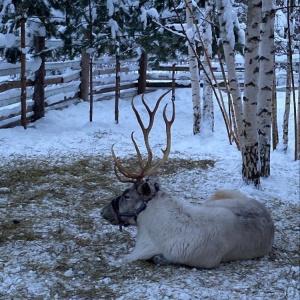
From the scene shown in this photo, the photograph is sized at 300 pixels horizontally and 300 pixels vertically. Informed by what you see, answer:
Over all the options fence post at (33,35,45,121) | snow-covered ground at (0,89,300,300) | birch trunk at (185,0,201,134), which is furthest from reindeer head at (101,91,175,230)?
fence post at (33,35,45,121)

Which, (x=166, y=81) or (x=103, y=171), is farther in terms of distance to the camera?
(x=166, y=81)

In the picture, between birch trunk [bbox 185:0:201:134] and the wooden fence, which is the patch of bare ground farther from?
the wooden fence

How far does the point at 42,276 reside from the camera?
394cm

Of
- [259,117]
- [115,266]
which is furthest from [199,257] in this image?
[259,117]

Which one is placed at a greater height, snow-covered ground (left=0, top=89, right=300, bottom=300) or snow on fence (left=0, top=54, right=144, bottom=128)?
snow on fence (left=0, top=54, right=144, bottom=128)

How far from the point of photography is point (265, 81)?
21.0ft

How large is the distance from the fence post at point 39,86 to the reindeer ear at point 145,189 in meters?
6.55

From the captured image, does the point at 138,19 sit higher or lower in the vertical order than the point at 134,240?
higher

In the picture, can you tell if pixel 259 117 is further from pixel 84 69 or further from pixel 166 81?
pixel 166 81

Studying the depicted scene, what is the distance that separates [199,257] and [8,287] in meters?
1.39

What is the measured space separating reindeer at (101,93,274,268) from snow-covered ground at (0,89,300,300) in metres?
0.10

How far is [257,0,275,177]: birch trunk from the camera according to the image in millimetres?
6201

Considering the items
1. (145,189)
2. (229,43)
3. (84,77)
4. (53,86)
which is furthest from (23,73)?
(145,189)

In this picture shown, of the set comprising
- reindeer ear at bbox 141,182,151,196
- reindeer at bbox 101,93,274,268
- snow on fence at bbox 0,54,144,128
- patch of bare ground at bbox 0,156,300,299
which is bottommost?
patch of bare ground at bbox 0,156,300,299
